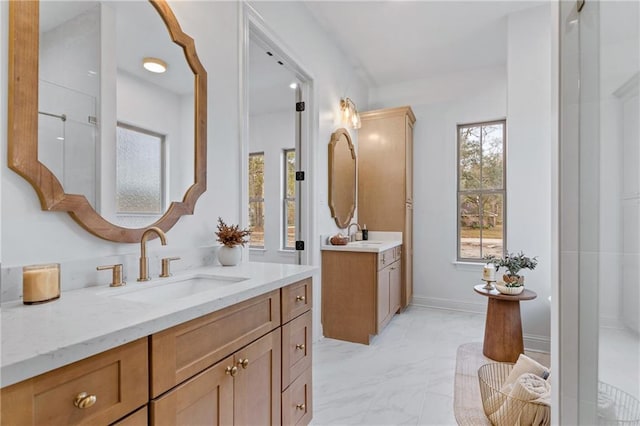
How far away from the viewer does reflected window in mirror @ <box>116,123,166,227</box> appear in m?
1.25

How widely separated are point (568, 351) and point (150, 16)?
6.94ft

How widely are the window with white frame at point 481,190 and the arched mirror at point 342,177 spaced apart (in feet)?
4.96

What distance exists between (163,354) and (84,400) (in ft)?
0.61

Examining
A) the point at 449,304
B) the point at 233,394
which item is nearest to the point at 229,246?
the point at 233,394

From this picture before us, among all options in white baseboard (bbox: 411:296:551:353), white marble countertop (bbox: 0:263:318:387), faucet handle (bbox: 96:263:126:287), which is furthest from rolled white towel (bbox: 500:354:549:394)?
white baseboard (bbox: 411:296:551:353)

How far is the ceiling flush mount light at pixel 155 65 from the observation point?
1.37 metres

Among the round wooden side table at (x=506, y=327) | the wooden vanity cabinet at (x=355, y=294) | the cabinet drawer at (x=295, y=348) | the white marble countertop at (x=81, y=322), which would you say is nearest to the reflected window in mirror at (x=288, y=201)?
the wooden vanity cabinet at (x=355, y=294)

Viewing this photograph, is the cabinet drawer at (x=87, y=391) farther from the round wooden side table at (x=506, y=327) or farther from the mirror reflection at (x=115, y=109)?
the round wooden side table at (x=506, y=327)

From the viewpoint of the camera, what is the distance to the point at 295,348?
4.67ft

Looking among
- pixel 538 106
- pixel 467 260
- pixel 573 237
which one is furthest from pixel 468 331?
pixel 573 237

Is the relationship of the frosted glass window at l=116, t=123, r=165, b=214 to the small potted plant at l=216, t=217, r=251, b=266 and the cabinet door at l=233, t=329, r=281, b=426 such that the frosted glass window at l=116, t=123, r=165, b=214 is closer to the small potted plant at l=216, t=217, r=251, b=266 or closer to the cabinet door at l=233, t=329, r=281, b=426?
the small potted plant at l=216, t=217, r=251, b=266

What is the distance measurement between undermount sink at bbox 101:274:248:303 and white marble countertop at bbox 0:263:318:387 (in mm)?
11

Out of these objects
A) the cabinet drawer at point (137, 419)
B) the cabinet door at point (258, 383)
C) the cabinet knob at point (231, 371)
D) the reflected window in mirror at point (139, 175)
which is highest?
the reflected window in mirror at point (139, 175)

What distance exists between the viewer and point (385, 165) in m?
3.77
